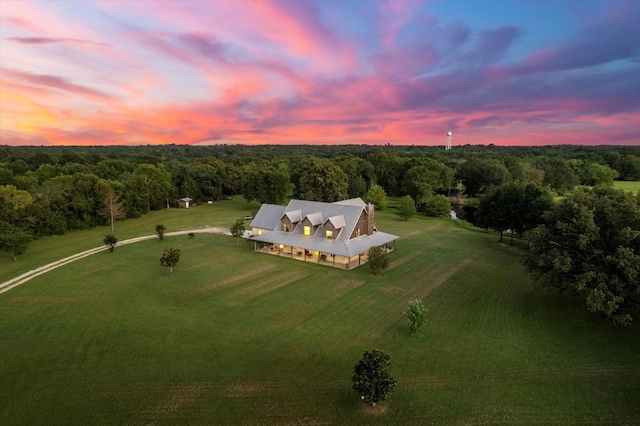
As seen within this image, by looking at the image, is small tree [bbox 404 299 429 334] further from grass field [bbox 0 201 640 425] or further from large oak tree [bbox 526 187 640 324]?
large oak tree [bbox 526 187 640 324]

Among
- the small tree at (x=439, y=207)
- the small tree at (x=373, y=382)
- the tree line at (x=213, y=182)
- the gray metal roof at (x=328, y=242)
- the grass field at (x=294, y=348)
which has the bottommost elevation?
the grass field at (x=294, y=348)

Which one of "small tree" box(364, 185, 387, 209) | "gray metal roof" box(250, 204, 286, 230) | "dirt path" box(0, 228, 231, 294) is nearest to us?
"dirt path" box(0, 228, 231, 294)

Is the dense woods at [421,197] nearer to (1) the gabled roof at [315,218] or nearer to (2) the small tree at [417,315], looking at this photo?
(2) the small tree at [417,315]

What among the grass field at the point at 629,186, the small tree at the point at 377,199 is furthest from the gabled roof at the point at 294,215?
the grass field at the point at 629,186

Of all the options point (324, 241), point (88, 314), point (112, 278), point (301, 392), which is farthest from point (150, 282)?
point (301, 392)

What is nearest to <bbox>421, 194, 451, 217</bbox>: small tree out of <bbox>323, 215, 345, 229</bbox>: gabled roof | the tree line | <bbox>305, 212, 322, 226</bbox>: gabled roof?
the tree line

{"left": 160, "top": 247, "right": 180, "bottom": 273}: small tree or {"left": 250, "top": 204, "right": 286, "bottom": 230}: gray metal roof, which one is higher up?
{"left": 250, "top": 204, "right": 286, "bottom": 230}: gray metal roof

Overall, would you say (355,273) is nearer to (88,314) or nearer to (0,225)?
(88,314)
